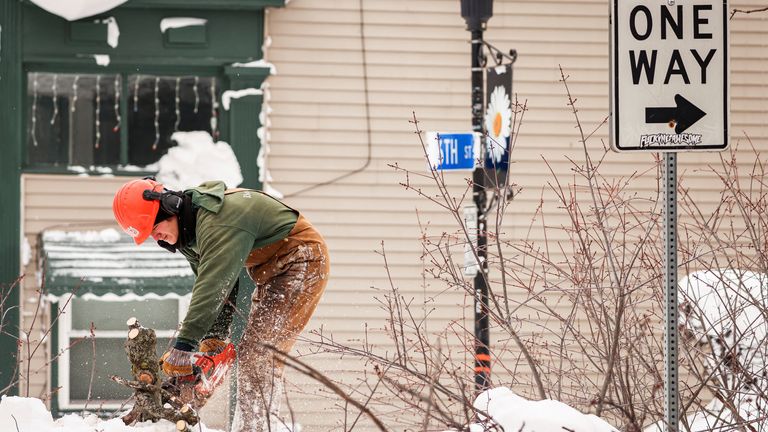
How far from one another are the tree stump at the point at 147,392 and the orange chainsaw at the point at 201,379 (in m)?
0.09

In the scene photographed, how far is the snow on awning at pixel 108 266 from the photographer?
10398 millimetres

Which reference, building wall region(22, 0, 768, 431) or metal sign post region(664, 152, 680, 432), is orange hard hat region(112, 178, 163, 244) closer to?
metal sign post region(664, 152, 680, 432)

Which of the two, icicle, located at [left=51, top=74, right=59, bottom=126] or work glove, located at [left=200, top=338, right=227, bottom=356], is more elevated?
icicle, located at [left=51, top=74, right=59, bottom=126]

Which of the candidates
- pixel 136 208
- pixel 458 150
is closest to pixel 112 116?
pixel 458 150

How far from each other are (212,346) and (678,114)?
311 centimetres

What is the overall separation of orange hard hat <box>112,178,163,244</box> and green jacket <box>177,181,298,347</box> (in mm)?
240

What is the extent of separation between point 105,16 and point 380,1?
2.67 metres

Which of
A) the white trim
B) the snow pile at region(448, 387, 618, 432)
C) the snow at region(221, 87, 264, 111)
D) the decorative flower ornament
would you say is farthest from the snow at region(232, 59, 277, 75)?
the snow pile at region(448, 387, 618, 432)

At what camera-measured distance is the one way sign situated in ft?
13.8

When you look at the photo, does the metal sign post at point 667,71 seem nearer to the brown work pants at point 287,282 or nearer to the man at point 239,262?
the man at point 239,262

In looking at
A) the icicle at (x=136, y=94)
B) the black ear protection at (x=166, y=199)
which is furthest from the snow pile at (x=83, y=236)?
the black ear protection at (x=166, y=199)

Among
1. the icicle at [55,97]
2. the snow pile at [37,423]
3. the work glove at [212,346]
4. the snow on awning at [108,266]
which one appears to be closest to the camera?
the snow pile at [37,423]

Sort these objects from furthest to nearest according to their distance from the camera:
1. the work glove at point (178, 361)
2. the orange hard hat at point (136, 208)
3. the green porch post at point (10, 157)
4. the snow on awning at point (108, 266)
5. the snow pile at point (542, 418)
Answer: the green porch post at point (10, 157), the snow on awning at point (108, 266), the orange hard hat at point (136, 208), the work glove at point (178, 361), the snow pile at point (542, 418)

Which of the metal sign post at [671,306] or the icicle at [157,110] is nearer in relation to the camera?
the metal sign post at [671,306]
